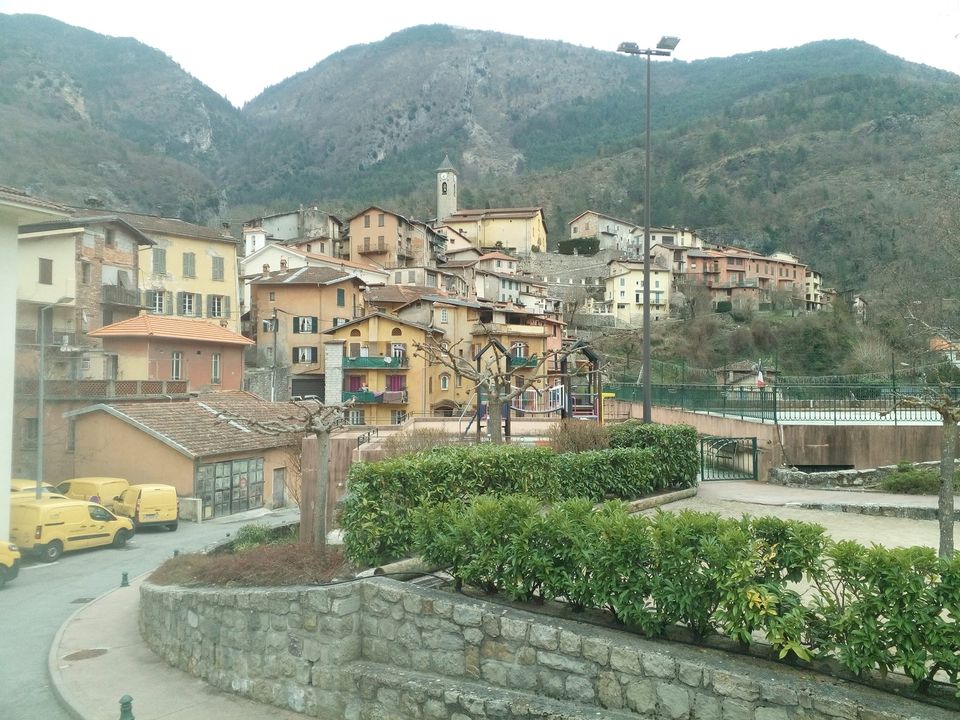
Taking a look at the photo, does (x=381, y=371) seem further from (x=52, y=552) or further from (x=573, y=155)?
(x=573, y=155)

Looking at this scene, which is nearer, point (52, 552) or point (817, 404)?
point (52, 552)

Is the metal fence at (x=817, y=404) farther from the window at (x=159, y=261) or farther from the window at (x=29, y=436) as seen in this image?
the window at (x=159, y=261)

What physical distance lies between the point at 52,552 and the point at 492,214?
309 ft

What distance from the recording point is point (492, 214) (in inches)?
4149

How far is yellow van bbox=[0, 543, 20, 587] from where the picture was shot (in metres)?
13.7

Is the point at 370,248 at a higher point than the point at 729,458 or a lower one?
higher

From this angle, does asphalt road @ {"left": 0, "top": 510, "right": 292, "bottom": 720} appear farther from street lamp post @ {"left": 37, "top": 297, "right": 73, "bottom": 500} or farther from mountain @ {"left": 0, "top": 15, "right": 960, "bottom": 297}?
mountain @ {"left": 0, "top": 15, "right": 960, "bottom": 297}

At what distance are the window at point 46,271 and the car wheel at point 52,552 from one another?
8036mm

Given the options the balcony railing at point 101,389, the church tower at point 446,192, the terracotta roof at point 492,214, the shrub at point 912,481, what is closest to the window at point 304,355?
the balcony railing at point 101,389

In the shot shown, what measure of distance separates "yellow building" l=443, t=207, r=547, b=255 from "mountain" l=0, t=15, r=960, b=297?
607 inches

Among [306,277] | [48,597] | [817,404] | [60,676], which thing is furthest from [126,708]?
[306,277]

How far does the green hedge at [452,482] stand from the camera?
289 inches

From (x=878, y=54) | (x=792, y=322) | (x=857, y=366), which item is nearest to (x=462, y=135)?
(x=878, y=54)

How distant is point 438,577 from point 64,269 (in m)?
23.3
